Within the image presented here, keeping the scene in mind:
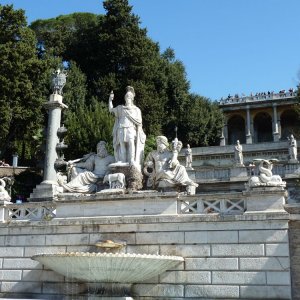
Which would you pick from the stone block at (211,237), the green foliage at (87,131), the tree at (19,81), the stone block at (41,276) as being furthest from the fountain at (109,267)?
the tree at (19,81)

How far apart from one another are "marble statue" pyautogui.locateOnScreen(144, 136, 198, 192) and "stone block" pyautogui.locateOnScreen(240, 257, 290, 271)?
3.05m

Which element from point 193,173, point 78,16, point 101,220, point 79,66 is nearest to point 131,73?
point 79,66

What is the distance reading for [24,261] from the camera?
1442 cm

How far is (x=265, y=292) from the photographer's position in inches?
482

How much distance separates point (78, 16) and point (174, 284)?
52.5m

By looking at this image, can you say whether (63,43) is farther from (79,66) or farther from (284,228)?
(284,228)

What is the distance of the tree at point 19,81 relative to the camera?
1293 inches

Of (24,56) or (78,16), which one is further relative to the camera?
(78,16)

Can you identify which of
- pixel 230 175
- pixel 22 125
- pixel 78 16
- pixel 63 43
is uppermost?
pixel 78 16

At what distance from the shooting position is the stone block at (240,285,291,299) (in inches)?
475

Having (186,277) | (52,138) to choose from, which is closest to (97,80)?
(52,138)

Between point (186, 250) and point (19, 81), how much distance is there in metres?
23.9

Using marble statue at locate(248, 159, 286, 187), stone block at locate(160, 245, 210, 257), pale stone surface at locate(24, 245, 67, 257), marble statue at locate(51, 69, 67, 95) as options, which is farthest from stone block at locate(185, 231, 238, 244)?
marble statue at locate(51, 69, 67, 95)

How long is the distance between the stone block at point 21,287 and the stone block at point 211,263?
14.6ft
